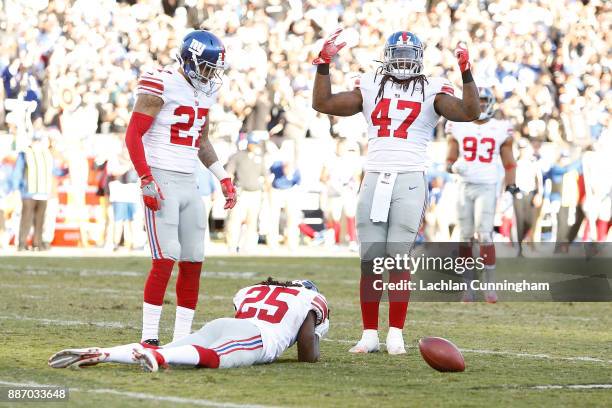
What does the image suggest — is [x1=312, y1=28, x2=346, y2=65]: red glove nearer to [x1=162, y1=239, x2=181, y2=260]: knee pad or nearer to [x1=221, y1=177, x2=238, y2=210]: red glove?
[x1=221, y1=177, x2=238, y2=210]: red glove

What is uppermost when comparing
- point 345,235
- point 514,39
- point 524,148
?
point 514,39

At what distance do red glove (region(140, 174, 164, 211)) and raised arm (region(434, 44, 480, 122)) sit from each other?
72.7 inches

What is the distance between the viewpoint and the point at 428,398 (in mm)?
5750

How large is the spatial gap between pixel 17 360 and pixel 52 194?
1349 centimetres

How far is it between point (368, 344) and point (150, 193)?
1577 mm

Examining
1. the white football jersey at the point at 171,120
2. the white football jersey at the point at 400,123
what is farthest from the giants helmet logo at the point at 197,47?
the white football jersey at the point at 400,123

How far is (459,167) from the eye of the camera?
12.3 meters

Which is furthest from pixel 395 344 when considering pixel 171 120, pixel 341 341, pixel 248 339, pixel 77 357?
pixel 77 357

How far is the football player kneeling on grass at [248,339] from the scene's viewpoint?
6.25 m

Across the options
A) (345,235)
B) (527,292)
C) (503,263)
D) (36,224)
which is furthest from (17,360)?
(345,235)

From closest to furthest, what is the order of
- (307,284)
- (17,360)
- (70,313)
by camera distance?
(17,360)
(307,284)
(70,313)

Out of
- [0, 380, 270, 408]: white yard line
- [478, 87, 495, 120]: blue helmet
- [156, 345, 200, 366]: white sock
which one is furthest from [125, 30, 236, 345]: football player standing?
[478, 87, 495, 120]: blue helmet

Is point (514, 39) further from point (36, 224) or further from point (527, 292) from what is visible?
point (527, 292)

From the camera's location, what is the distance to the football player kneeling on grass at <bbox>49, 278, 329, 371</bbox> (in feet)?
20.5
